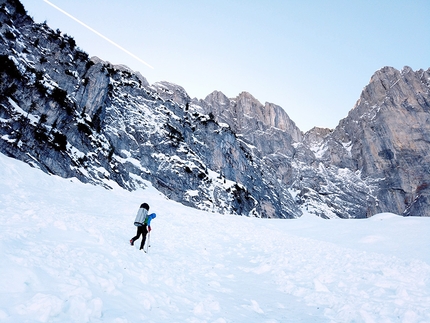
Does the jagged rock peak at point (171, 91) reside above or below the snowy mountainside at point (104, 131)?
above

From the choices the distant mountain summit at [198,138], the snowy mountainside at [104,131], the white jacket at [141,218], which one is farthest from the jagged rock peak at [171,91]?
the white jacket at [141,218]

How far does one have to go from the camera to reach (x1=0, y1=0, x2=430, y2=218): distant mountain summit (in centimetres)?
4212

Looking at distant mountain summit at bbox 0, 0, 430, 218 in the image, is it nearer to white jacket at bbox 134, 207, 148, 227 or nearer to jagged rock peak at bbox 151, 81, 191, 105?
jagged rock peak at bbox 151, 81, 191, 105

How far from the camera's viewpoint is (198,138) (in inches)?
3944

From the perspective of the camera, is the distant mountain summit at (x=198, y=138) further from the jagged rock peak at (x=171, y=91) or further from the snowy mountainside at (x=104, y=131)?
the jagged rock peak at (x=171, y=91)

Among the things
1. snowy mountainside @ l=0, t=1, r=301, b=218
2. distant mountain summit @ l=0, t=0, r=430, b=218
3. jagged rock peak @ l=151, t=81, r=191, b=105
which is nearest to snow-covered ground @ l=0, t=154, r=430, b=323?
snowy mountainside @ l=0, t=1, r=301, b=218

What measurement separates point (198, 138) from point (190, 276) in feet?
303

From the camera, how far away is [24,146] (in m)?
34.2

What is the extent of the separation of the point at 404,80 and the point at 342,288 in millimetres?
198424

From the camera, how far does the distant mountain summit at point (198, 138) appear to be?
138ft

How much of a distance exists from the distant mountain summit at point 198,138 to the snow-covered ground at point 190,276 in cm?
2970

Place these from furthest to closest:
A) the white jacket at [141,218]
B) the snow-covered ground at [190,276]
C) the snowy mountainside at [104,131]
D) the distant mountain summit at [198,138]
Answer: the distant mountain summit at [198,138] → the snowy mountainside at [104,131] → the white jacket at [141,218] → the snow-covered ground at [190,276]

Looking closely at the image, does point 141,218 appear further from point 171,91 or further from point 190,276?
point 171,91

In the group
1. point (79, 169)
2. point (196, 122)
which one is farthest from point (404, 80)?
point (79, 169)
